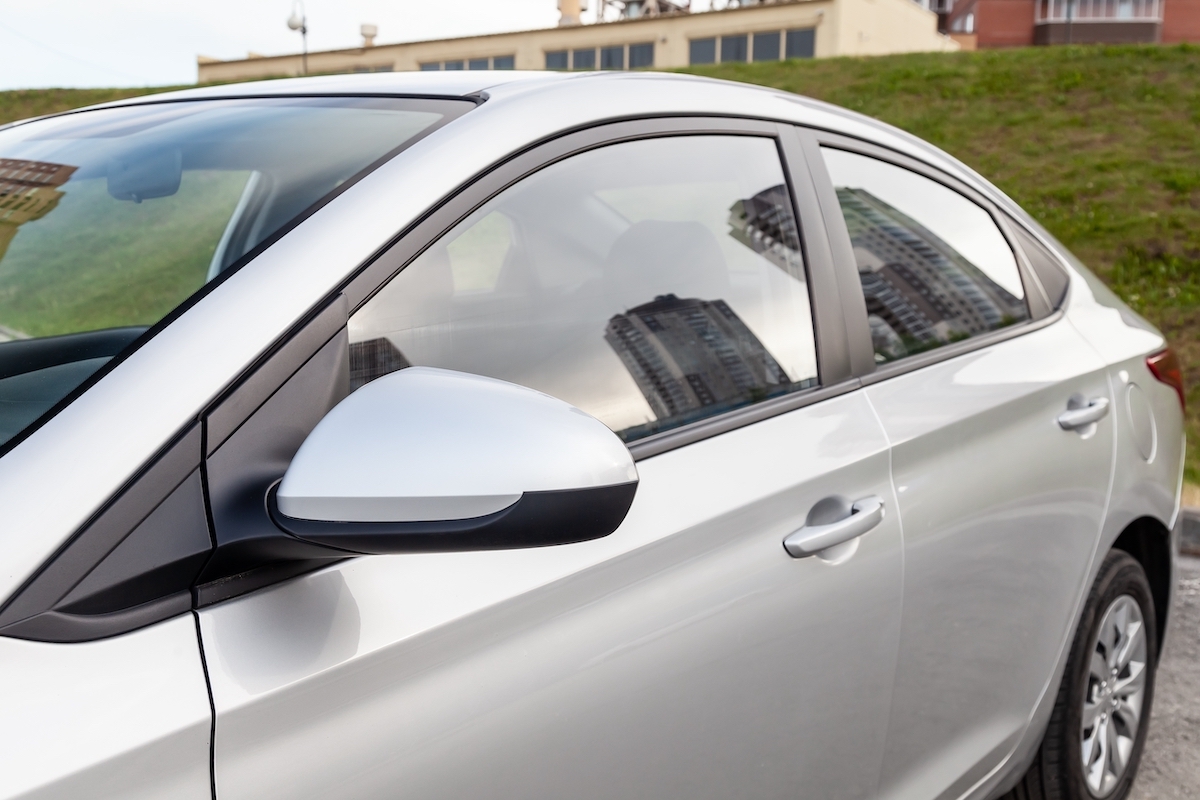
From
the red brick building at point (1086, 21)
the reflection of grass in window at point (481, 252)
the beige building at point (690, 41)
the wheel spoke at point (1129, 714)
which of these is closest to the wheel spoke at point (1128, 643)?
the wheel spoke at point (1129, 714)

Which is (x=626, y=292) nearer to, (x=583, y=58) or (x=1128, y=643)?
(x=1128, y=643)

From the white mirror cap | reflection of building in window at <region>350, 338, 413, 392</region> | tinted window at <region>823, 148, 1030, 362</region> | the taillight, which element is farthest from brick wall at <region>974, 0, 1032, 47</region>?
the white mirror cap

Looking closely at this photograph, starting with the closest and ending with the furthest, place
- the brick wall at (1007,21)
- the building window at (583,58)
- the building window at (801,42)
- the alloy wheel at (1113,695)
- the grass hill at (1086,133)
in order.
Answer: the alloy wheel at (1113,695), the grass hill at (1086,133), the building window at (801,42), the building window at (583,58), the brick wall at (1007,21)

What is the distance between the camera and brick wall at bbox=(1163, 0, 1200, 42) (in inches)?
2254

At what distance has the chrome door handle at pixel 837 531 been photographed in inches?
62.6

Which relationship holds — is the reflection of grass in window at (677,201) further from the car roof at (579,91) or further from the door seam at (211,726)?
the door seam at (211,726)

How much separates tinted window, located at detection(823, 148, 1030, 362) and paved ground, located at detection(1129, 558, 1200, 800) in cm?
145

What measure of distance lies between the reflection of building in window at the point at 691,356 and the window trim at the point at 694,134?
34 millimetres

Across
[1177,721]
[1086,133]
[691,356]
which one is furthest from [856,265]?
[1086,133]

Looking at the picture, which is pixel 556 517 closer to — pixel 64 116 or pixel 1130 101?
pixel 64 116

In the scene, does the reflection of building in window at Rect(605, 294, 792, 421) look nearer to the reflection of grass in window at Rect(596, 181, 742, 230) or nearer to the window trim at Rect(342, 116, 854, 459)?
the window trim at Rect(342, 116, 854, 459)

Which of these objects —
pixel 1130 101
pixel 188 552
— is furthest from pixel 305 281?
pixel 1130 101

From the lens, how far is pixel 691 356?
164 cm

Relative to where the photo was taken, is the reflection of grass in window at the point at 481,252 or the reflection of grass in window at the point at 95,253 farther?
the reflection of grass in window at the point at 95,253
